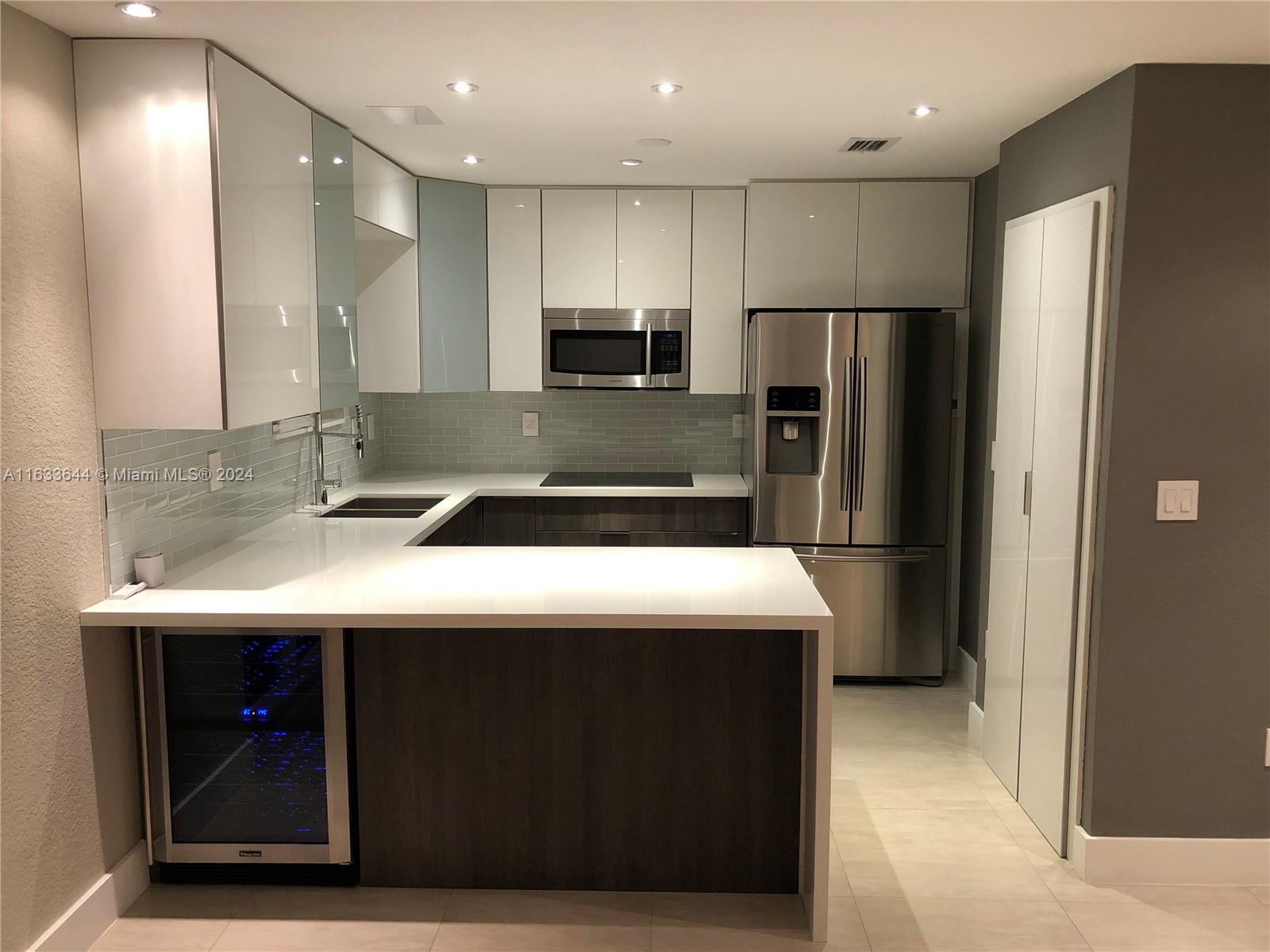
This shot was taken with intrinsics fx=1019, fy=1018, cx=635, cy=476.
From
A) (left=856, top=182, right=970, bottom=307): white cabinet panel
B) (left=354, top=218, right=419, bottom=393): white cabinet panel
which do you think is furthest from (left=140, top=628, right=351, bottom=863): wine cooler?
(left=856, top=182, right=970, bottom=307): white cabinet panel

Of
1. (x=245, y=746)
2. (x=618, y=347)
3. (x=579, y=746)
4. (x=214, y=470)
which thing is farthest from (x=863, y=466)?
(x=245, y=746)

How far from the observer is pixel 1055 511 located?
125 inches

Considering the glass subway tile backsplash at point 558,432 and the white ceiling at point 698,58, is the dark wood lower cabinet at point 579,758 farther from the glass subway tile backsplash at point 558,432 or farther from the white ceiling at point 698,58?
the glass subway tile backsplash at point 558,432

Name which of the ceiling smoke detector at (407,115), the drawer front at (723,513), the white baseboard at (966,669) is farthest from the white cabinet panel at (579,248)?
the white baseboard at (966,669)

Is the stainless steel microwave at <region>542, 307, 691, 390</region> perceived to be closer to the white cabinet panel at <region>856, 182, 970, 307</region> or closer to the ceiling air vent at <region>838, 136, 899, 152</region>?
the white cabinet panel at <region>856, 182, 970, 307</region>

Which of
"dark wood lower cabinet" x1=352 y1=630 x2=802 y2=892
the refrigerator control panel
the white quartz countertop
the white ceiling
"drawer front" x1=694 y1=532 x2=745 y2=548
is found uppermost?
the white ceiling

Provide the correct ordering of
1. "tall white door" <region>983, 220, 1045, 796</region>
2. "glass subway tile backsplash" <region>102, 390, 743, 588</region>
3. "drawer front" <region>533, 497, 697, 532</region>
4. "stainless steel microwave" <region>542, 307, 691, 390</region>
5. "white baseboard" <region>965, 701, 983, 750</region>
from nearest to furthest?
"tall white door" <region>983, 220, 1045, 796</region> → "white baseboard" <region>965, 701, 983, 750</region> → "drawer front" <region>533, 497, 697, 532</region> → "stainless steel microwave" <region>542, 307, 691, 390</region> → "glass subway tile backsplash" <region>102, 390, 743, 588</region>

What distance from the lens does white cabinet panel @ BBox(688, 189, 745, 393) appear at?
4.93 m

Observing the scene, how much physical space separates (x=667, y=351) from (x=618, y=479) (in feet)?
2.26

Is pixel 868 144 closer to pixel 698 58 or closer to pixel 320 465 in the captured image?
pixel 698 58

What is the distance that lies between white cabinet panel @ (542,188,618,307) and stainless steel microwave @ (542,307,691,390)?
0.08 meters

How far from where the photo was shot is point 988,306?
14.8 ft

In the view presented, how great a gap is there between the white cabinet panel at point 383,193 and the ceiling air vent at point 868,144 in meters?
1.84

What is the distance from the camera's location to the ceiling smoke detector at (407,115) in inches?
131
